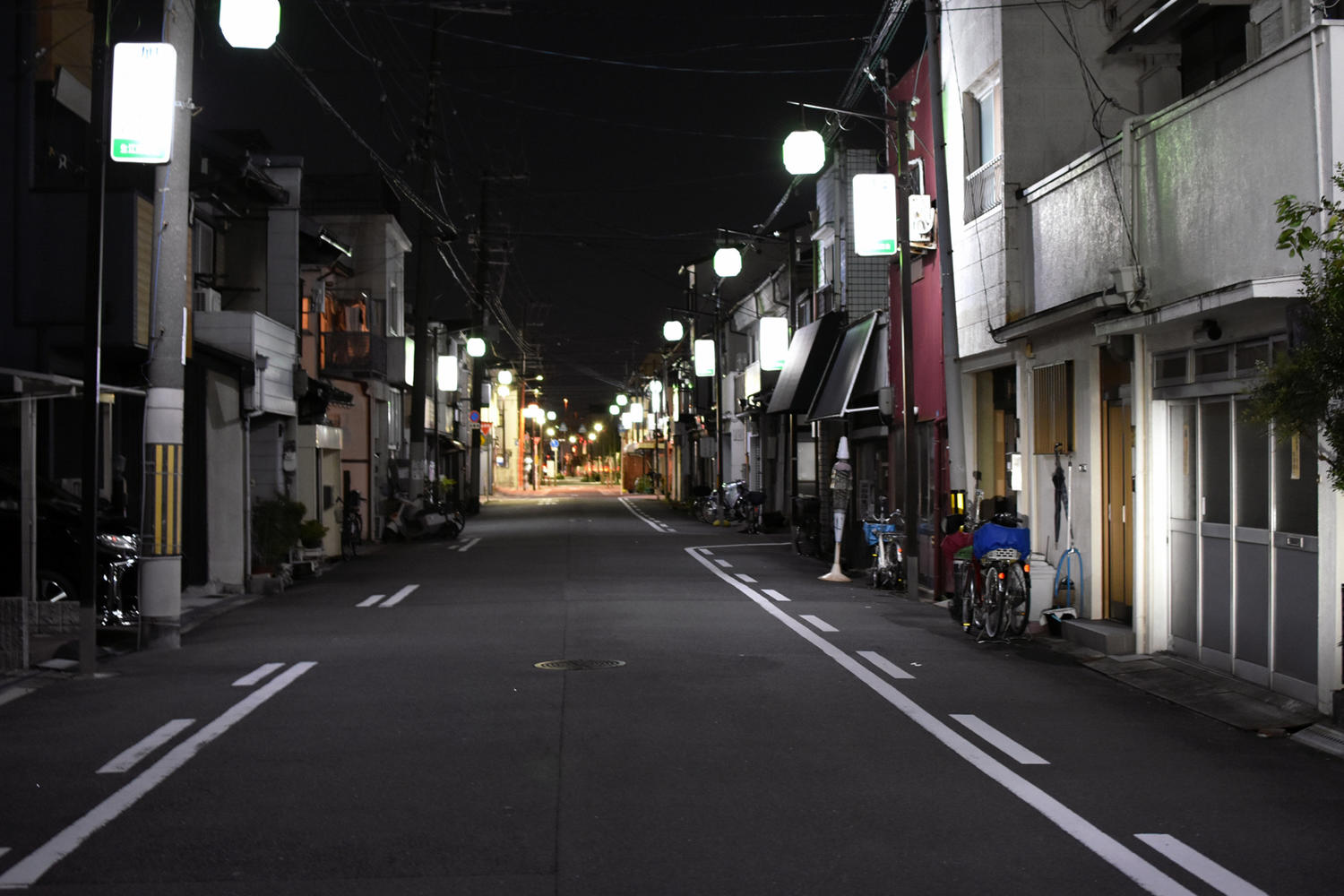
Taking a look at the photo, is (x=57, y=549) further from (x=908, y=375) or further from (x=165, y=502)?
(x=908, y=375)

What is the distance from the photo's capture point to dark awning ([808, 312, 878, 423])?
1139 inches

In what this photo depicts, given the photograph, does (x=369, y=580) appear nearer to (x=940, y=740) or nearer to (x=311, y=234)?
(x=311, y=234)

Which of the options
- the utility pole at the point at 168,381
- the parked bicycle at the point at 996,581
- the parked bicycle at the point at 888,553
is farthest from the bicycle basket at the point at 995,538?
the utility pole at the point at 168,381

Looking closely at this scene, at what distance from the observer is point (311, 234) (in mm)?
28969

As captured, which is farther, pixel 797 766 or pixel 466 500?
pixel 466 500

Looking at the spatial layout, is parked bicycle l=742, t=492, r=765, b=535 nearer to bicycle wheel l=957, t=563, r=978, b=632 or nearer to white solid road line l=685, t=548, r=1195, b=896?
bicycle wheel l=957, t=563, r=978, b=632

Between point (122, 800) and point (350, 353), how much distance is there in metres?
29.2

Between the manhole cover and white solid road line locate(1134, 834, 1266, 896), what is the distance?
256 inches

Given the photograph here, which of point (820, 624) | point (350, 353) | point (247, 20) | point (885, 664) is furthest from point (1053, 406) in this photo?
point (350, 353)

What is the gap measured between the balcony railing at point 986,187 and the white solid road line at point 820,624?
6.24m

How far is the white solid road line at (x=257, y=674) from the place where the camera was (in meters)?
12.0

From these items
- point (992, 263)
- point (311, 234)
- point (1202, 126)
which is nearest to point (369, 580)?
point (311, 234)

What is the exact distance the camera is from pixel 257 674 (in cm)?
1258

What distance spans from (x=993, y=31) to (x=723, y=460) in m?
46.7
